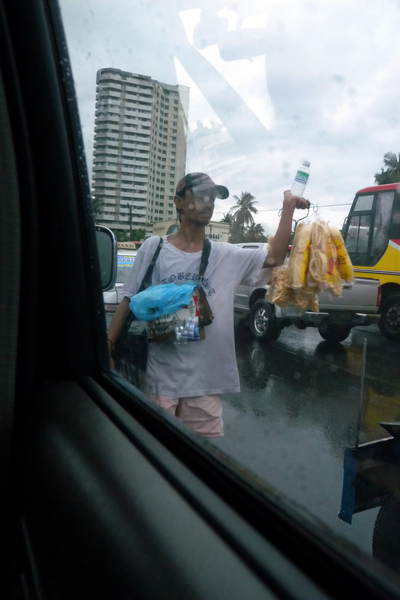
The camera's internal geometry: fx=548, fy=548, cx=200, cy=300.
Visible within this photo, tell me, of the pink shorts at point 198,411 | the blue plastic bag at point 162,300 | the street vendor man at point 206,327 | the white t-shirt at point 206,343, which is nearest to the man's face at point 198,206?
the street vendor man at point 206,327

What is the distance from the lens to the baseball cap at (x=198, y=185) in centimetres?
182

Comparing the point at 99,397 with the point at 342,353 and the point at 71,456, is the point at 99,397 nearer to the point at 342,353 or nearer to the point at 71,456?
the point at 71,456

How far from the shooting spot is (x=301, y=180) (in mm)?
1476

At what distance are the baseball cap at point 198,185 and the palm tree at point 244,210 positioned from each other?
0.20 feet

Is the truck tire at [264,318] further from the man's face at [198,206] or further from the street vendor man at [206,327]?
the man's face at [198,206]

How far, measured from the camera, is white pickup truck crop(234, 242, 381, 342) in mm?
1622

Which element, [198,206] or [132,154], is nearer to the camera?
[198,206]

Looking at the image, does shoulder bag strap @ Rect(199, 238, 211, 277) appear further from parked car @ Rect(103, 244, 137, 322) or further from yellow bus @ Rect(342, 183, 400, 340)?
yellow bus @ Rect(342, 183, 400, 340)

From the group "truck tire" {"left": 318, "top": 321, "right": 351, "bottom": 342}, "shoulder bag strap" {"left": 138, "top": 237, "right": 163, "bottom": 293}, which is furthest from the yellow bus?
"shoulder bag strap" {"left": 138, "top": 237, "right": 163, "bottom": 293}

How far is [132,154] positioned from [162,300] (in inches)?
24.8

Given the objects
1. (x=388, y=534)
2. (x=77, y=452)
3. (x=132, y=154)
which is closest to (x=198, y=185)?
(x=132, y=154)

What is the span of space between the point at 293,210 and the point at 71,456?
107cm

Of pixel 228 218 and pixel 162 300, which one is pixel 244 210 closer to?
pixel 228 218

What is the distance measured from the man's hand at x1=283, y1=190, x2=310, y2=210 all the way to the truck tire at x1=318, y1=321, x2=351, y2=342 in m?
0.48
